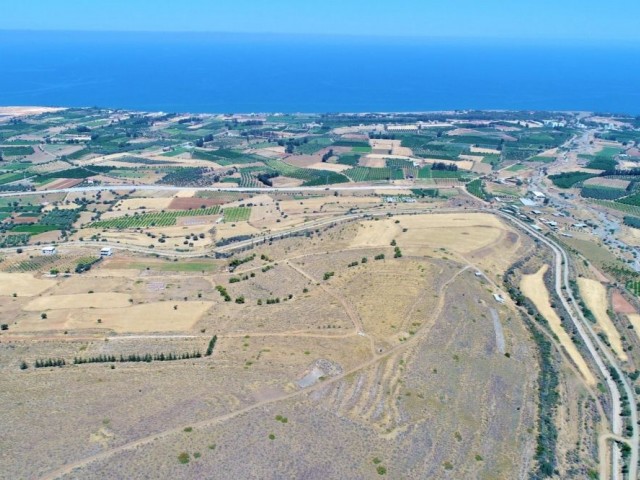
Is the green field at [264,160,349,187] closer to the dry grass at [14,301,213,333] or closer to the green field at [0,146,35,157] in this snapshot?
the green field at [0,146,35,157]

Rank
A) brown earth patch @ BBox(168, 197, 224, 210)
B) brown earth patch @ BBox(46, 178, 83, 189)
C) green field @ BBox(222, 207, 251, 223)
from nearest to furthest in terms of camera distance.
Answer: green field @ BBox(222, 207, 251, 223)
brown earth patch @ BBox(168, 197, 224, 210)
brown earth patch @ BBox(46, 178, 83, 189)

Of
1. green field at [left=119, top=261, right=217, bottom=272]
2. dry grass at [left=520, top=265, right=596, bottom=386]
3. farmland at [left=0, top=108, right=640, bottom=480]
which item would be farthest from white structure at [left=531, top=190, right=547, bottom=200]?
green field at [left=119, top=261, right=217, bottom=272]

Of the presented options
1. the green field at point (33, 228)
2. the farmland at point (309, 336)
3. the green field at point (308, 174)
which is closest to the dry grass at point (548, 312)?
the farmland at point (309, 336)

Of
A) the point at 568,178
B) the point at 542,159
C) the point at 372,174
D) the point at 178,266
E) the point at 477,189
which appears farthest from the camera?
the point at 542,159

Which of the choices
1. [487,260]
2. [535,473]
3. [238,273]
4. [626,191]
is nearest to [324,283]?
[238,273]

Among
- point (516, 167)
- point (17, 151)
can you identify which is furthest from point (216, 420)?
point (17, 151)

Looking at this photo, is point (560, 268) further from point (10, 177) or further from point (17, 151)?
point (17, 151)

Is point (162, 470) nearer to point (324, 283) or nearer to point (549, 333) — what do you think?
point (324, 283)

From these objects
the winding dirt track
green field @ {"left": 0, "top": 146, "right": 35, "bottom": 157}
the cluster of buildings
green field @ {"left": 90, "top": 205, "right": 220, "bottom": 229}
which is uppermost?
green field @ {"left": 0, "top": 146, "right": 35, "bottom": 157}

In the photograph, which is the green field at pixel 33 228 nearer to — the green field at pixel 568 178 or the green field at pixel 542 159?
the green field at pixel 568 178
